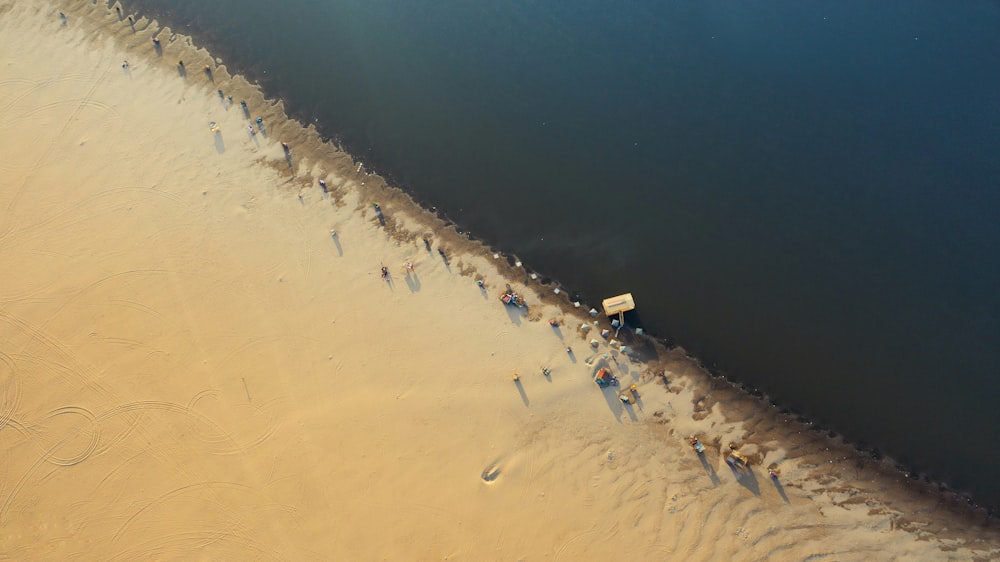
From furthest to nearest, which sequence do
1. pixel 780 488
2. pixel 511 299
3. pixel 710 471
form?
pixel 511 299 → pixel 710 471 → pixel 780 488

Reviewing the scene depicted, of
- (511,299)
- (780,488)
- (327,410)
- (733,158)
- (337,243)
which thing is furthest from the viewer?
(733,158)

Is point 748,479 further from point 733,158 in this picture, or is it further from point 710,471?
point 733,158

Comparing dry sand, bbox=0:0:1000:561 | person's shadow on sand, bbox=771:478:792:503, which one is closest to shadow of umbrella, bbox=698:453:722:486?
dry sand, bbox=0:0:1000:561

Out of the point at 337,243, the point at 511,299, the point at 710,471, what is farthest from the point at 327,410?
the point at 710,471

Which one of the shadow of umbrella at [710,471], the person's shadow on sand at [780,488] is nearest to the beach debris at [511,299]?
the shadow of umbrella at [710,471]

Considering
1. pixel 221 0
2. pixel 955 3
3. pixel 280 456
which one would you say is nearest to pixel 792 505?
pixel 280 456

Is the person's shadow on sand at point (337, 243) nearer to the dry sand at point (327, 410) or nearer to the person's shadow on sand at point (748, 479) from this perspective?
the dry sand at point (327, 410)

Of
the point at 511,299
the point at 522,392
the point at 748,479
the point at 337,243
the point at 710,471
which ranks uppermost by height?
the point at 337,243
